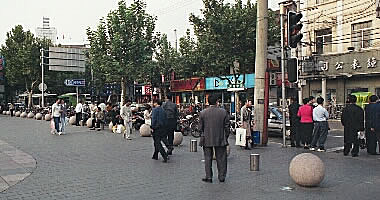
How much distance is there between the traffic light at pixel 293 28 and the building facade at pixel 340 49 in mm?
13966

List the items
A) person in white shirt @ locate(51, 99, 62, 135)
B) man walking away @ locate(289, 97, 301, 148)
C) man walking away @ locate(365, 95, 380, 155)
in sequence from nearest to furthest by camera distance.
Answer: man walking away @ locate(365, 95, 380, 155), man walking away @ locate(289, 97, 301, 148), person in white shirt @ locate(51, 99, 62, 135)

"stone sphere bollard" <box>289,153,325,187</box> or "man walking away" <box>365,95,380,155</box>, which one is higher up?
"man walking away" <box>365,95,380,155</box>

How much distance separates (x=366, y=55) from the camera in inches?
1016

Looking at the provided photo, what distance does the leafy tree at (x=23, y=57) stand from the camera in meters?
45.2

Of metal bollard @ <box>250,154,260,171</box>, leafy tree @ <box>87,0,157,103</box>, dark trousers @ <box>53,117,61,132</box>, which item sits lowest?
metal bollard @ <box>250,154,260,171</box>

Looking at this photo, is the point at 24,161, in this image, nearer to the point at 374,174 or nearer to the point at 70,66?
the point at 374,174

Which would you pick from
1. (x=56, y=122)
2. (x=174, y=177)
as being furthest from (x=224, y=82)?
(x=174, y=177)

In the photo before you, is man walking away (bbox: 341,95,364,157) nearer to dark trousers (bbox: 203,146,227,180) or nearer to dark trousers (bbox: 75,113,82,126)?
dark trousers (bbox: 203,146,227,180)

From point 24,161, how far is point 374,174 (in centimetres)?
850

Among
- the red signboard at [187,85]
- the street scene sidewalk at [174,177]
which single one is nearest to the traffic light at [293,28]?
the street scene sidewalk at [174,177]

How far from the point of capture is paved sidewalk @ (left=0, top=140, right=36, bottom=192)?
8742 millimetres

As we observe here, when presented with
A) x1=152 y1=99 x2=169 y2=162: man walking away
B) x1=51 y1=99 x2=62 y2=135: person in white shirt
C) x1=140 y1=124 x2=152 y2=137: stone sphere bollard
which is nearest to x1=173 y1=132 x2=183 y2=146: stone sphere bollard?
x1=152 y1=99 x2=169 y2=162: man walking away

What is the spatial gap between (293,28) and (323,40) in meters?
17.2

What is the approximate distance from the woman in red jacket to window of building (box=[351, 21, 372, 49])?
49.1ft
